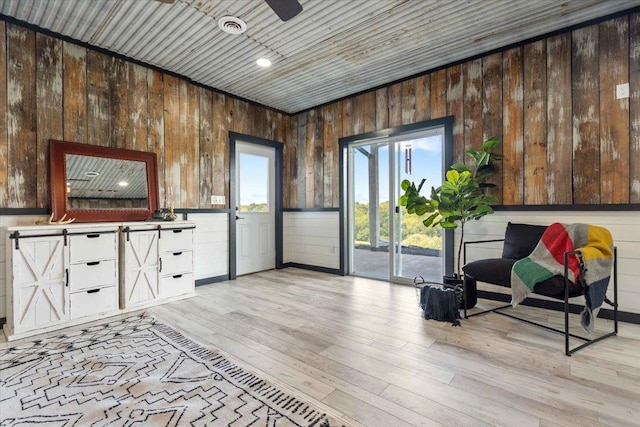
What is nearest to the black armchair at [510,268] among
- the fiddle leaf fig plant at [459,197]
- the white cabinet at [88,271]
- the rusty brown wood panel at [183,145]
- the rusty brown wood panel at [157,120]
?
the fiddle leaf fig plant at [459,197]

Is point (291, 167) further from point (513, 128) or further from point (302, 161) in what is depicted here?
point (513, 128)

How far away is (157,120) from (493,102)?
387 centimetres

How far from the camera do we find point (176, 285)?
3.33 m

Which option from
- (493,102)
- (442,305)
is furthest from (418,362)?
(493,102)

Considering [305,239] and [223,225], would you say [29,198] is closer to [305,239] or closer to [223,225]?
[223,225]

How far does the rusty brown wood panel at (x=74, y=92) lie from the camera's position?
2.94m

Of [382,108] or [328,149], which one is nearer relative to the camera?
[382,108]

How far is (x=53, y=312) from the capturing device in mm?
2494

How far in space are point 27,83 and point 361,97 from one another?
3698 mm

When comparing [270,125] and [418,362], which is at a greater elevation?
[270,125]

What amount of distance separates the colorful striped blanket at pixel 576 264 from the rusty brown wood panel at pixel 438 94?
1.82 m

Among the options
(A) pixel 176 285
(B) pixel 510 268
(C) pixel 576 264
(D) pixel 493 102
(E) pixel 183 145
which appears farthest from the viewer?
(E) pixel 183 145

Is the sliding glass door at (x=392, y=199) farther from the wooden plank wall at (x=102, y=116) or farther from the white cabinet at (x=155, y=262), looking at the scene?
the white cabinet at (x=155, y=262)

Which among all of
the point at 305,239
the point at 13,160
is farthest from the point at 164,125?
the point at 305,239
